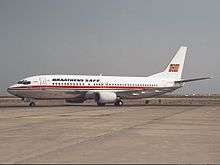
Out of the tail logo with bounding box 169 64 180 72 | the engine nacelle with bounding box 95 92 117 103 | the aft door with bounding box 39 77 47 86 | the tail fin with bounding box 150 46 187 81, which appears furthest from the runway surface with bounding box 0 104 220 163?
the tail logo with bounding box 169 64 180 72

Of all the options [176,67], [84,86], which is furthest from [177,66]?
[84,86]

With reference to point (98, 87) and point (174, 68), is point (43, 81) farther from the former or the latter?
point (174, 68)

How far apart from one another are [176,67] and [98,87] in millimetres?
13930

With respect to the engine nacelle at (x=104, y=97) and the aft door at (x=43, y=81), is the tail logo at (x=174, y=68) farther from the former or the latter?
the aft door at (x=43, y=81)

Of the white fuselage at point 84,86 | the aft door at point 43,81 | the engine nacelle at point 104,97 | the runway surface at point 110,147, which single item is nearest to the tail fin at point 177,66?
the white fuselage at point 84,86

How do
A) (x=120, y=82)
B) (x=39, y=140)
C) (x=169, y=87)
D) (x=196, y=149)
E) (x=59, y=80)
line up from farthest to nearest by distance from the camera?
1. (x=169, y=87)
2. (x=120, y=82)
3. (x=59, y=80)
4. (x=39, y=140)
5. (x=196, y=149)

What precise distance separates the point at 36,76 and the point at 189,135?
34687 millimetres

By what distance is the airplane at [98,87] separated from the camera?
Answer: 1810 inches

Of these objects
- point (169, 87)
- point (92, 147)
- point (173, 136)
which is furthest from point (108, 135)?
point (169, 87)

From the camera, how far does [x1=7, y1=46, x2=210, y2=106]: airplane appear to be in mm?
45969

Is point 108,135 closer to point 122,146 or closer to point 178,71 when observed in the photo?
point 122,146

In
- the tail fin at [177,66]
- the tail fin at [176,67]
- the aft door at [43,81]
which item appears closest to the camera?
the aft door at [43,81]

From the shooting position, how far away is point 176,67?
2270 inches

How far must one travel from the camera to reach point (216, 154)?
32.0 ft
